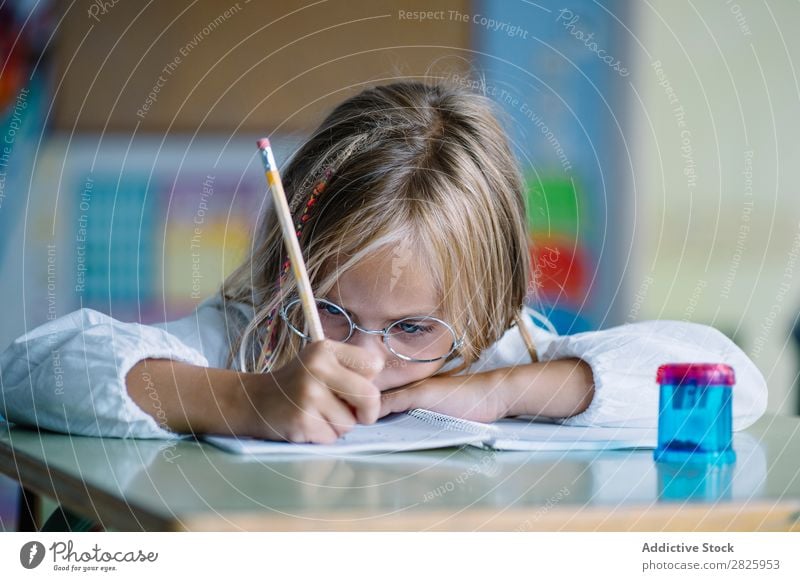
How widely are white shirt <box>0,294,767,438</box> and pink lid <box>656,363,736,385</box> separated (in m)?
0.11

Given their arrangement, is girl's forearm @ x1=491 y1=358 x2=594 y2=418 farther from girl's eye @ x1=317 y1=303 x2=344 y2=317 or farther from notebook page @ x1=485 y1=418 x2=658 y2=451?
girl's eye @ x1=317 y1=303 x2=344 y2=317

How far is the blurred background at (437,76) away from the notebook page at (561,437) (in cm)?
45

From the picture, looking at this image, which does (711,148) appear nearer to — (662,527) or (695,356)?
(695,356)

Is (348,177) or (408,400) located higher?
(348,177)

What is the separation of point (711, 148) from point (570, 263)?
30 centimetres

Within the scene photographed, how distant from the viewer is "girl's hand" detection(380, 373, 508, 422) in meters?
0.69

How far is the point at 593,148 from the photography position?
1.64 metres

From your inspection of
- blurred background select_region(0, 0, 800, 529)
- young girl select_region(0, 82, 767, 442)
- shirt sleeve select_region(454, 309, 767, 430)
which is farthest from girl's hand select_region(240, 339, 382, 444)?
blurred background select_region(0, 0, 800, 529)

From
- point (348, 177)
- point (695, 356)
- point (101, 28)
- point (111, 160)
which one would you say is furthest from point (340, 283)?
point (111, 160)

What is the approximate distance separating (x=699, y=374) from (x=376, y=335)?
243 mm

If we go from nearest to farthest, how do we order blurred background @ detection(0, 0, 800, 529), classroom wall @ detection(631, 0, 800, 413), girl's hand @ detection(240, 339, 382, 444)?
girl's hand @ detection(240, 339, 382, 444)
blurred background @ detection(0, 0, 800, 529)
classroom wall @ detection(631, 0, 800, 413)

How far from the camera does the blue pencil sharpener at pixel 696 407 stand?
58 cm

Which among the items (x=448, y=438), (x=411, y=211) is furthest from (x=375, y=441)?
(x=411, y=211)
